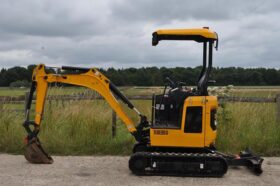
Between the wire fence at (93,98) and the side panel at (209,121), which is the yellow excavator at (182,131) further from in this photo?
the wire fence at (93,98)

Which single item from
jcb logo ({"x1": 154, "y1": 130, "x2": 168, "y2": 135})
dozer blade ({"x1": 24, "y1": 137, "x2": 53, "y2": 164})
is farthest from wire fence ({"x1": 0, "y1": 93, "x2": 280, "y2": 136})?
jcb logo ({"x1": 154, "y1": 130, "x2": 168, "y2": 135})

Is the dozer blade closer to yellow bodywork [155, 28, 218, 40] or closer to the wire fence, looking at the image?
the wire fence

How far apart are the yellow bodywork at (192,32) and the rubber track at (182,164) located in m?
2.19

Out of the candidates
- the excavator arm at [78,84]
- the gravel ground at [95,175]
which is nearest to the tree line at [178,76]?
the excavator arm at [78,84]

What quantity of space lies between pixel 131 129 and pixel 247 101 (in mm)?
4268

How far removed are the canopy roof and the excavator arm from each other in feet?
4.44

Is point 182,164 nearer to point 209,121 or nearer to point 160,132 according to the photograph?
point 160,132

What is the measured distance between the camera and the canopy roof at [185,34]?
7961mm

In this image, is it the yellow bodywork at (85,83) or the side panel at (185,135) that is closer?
A: the side panel at (185,135)

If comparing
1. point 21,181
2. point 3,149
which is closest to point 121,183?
point 21,181

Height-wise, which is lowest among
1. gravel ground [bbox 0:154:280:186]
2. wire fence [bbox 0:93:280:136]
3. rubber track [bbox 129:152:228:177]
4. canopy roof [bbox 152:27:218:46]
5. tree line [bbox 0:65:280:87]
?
gravel ground [bbox 0:154:280:186]

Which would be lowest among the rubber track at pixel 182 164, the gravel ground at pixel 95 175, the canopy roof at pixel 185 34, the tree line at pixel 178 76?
the gravel ground at pixel 95 175

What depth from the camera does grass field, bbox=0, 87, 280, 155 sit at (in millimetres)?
10117

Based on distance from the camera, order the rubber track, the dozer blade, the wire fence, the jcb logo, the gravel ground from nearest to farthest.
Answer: the gravel ground, the rubber track, the jcb logo, the dozer blade, the wire fence
